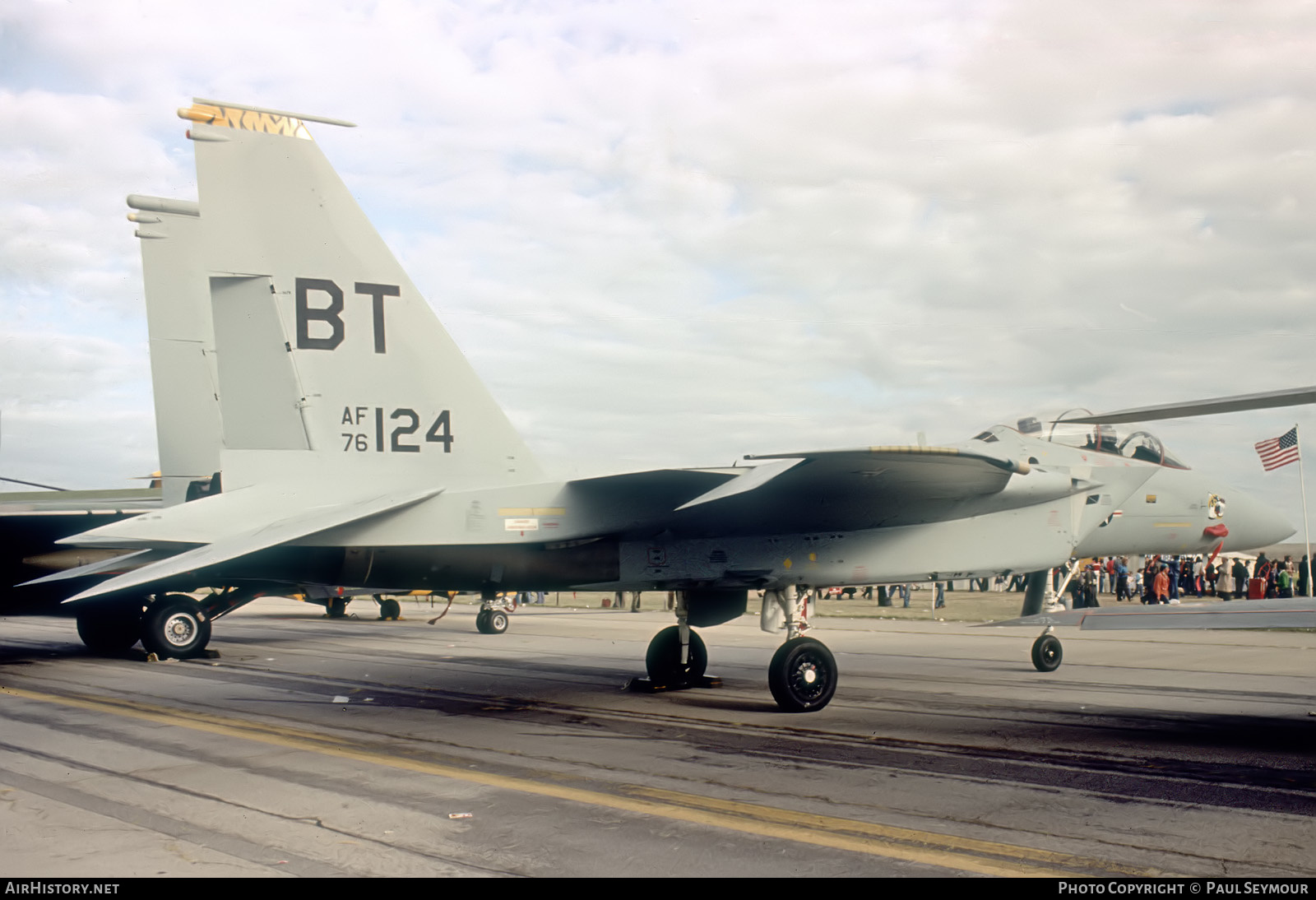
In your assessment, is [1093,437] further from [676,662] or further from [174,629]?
[174,629]

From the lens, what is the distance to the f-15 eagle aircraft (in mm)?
8867

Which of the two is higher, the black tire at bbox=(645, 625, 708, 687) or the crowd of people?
the black tire at bbox=(645, 625, 708, 687)

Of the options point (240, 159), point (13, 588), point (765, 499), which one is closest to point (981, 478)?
point (765, 499)

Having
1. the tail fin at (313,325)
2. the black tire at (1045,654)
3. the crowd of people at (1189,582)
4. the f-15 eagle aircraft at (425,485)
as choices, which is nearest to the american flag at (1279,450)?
the crowd of people at (1189,582)

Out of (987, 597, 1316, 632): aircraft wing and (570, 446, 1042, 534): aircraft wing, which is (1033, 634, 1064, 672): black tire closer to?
(987, 597, 1316, 632): aircraft wing

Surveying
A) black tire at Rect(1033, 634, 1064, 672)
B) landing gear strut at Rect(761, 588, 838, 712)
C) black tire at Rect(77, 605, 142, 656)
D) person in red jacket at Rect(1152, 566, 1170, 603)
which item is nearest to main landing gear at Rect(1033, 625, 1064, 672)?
black tire at Rect(1033, 634, 1064, 672)

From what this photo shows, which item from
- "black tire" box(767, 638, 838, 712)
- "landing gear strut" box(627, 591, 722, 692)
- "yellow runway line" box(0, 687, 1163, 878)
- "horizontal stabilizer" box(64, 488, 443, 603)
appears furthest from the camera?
"landing gear strut" box(627, 591, 722, 692)

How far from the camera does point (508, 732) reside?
8719mm

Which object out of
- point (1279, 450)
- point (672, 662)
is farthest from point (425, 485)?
point (1279, 450)

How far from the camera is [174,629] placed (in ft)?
53.4

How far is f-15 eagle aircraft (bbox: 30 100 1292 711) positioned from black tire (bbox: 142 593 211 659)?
23.0 feet

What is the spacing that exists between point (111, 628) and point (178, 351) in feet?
15.9

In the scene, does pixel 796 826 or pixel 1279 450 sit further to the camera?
pixel 1279 450

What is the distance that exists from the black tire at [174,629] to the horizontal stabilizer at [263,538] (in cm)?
870
